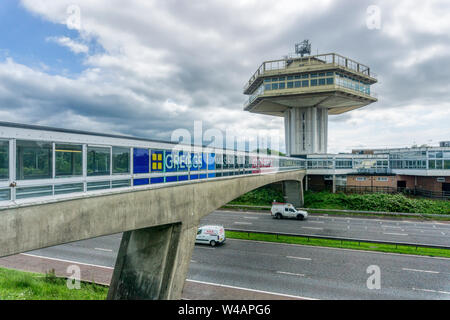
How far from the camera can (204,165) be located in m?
13.2

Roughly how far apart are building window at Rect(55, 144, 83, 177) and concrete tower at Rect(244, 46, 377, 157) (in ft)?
136

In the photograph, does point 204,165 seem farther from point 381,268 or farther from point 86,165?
point 381,268

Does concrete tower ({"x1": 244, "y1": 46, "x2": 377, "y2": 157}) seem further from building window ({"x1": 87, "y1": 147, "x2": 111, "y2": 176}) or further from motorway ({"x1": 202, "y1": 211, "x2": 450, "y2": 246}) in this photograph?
building window ({"x1": 87, "y1": 147, "x2": 111, "y2": 176})

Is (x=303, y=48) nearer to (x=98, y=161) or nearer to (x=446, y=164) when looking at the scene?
(x=446, y=164)

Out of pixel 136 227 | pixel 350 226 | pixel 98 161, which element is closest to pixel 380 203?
pixel 350 226

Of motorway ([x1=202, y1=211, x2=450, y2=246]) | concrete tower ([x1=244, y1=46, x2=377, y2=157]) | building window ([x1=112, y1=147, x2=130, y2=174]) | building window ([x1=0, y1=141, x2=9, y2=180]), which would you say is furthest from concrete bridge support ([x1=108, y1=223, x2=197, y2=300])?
concrete tower ([x1=244, y1=46, x2=377, y2=157])

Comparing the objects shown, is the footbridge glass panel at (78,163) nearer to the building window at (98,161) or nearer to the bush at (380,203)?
the building window at (98,161)

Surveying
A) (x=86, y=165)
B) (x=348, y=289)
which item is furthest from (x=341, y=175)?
(x=86, y=165)

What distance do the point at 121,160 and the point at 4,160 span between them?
325 cm

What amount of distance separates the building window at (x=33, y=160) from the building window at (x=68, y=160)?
157mm

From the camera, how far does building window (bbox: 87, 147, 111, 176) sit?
729 cm

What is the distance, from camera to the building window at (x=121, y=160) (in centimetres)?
810

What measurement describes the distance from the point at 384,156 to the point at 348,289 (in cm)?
4158

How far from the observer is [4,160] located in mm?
5379
